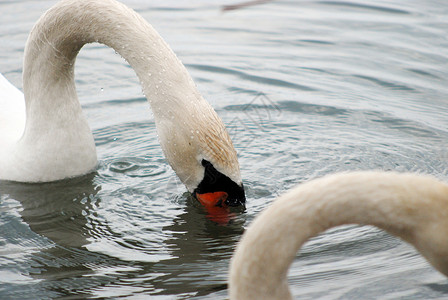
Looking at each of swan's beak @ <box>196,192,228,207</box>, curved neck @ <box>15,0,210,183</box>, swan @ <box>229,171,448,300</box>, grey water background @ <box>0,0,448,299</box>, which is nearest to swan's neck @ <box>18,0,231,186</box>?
curved neck @ <box>15,0,210,183</box>

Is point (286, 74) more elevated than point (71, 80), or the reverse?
point (71, 80)

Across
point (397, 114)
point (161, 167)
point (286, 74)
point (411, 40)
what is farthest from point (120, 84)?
point (411, 40)

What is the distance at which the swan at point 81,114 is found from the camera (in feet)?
15.3

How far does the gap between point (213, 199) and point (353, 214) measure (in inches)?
91.6

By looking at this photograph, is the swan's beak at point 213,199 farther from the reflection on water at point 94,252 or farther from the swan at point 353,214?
the swan at point 353,214

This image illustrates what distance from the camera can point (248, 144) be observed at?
22.5ft

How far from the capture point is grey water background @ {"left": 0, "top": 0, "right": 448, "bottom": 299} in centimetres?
446

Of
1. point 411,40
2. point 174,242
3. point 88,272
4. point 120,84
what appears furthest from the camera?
point 411,40

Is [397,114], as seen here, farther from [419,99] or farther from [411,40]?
[411,40]

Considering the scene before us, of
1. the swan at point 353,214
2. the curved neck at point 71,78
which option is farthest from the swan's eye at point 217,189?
the swan at point 353,214

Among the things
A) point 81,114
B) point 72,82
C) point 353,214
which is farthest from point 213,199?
point 353,214

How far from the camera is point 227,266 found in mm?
4590

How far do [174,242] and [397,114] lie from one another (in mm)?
3381

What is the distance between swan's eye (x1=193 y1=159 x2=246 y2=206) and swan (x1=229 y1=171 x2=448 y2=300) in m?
1.90
